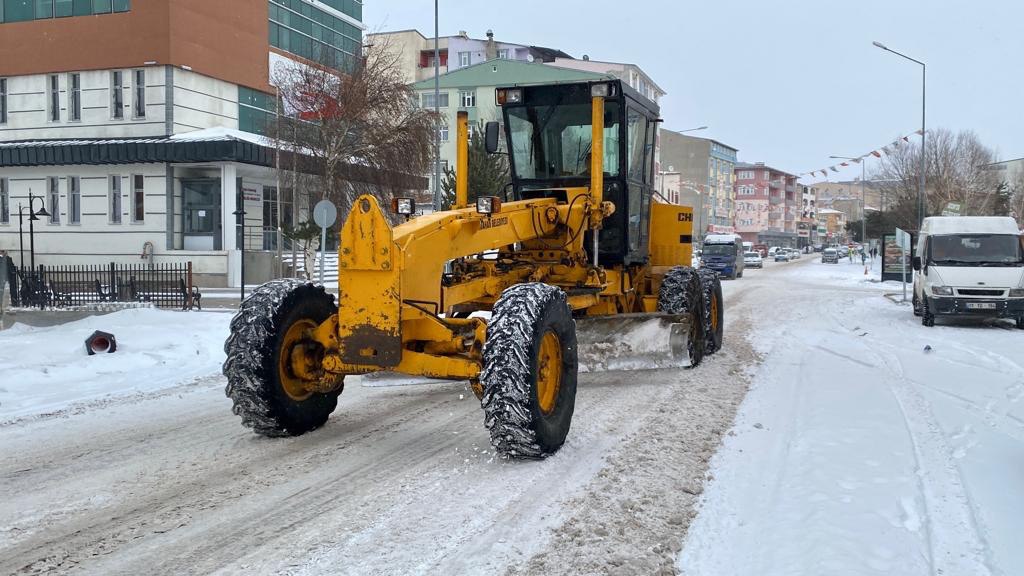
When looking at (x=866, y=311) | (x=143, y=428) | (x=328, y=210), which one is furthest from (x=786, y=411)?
(x=866, y=311)

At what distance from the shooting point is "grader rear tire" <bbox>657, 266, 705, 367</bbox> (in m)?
10.8

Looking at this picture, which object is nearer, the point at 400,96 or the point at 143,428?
the point at 143,428

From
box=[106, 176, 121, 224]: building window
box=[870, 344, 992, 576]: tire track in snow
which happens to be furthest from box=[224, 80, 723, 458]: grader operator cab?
box=[106, 176, 121, 224]: building window

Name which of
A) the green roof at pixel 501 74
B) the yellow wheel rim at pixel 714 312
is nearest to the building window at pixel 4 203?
the green roof at pixel 501 74

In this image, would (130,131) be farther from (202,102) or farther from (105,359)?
(105,359)

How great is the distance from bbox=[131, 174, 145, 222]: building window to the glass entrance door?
149 centimetres

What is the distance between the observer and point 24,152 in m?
31.5

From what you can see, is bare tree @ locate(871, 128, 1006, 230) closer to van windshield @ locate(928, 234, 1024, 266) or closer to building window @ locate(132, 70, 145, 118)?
van windshield @ locate(928, 234, 1024, 266)

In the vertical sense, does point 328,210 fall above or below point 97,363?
above

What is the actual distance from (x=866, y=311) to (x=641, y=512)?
1876 cm

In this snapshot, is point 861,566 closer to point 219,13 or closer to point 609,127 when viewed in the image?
point 609,127

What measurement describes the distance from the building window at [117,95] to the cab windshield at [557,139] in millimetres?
26535

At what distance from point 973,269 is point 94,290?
20.5 meters

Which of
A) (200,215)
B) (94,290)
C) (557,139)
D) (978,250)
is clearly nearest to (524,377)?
(557,139)
